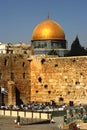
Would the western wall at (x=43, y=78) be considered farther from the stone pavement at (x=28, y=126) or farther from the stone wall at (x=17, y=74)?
the stone pavement at (x=28, y=126)

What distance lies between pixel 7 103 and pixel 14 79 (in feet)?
7.71

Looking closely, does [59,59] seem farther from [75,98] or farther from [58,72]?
[75,98]

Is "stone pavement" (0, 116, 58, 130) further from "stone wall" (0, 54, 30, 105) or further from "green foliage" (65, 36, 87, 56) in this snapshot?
"green foliage" (65, 36, 87, 56)

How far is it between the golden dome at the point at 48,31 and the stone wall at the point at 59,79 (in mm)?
8535

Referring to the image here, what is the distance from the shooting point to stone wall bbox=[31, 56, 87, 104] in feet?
133

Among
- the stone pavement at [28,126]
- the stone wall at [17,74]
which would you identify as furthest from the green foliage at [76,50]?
the stone pavement at [28,126]

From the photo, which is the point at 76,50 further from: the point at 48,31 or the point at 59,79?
the point at 59,79

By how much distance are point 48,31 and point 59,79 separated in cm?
1028

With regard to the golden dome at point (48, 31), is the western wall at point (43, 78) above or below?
below

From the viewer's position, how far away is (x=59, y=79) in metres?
41.1

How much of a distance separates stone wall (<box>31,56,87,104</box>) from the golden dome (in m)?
8.53

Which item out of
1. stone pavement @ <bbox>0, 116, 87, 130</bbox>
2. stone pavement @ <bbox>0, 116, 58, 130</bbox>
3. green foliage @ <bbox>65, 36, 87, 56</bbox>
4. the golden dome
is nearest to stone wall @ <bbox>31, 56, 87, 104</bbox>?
stone pavement @ <bbox>0, 116, 87, 130</bbox>

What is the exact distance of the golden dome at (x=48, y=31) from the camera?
50188 millimetres

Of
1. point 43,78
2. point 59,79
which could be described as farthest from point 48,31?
point 59,79
